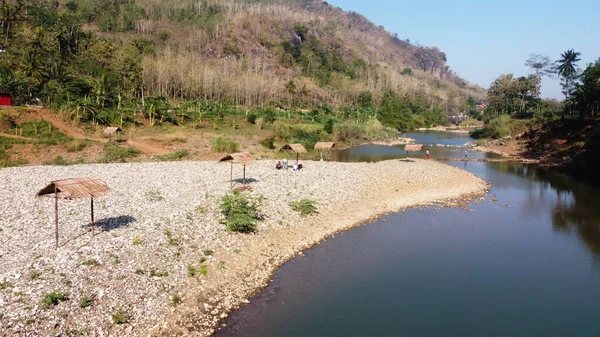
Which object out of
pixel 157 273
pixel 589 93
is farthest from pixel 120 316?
pixel 589 93

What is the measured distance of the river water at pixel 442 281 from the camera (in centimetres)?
1295

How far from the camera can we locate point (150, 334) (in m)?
11.3

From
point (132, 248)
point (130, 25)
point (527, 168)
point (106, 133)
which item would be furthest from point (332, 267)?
point (130, 25)

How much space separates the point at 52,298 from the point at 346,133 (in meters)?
56.9

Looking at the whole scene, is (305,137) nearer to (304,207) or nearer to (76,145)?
(76,145)

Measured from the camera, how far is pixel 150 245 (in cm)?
1608

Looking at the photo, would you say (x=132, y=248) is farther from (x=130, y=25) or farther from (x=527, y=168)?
(x=130, y=25)

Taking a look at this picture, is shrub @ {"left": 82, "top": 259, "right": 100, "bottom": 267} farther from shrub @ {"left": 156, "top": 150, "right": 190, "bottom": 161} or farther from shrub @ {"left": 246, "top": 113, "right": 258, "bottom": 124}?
shrub @ {"left": 246, "top": 113, "right": 258, "bottom": 124}

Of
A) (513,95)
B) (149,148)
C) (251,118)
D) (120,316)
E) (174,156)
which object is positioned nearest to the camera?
(120,316)

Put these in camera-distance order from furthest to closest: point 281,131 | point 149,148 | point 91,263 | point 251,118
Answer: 1. point 251,118
2. point 281,131
3. point 149,148
4. point 91,263

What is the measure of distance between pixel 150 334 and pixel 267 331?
3.30 m

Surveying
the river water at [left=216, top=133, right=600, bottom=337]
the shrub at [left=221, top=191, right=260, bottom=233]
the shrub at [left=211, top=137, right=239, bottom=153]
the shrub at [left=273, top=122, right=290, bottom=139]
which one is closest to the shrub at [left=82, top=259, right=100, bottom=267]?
the river water at [left=216, top=133, right=600, bottom=337]

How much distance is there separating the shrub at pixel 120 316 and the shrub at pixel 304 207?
41.0ft

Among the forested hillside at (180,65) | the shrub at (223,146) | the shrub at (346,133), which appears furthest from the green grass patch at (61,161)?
the shrub at (346,133)
